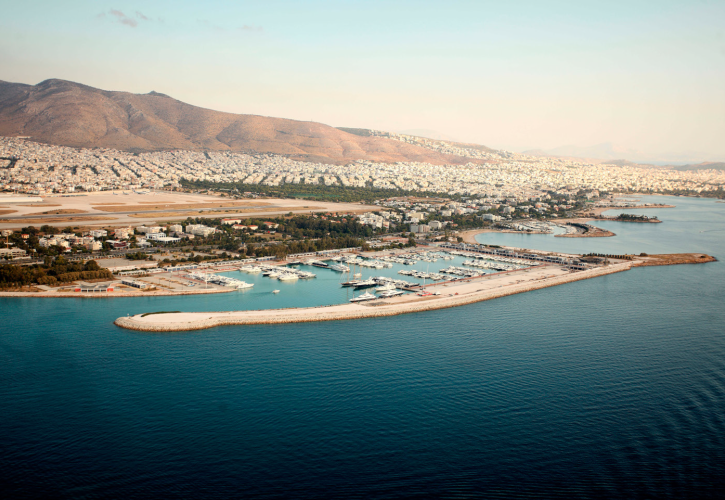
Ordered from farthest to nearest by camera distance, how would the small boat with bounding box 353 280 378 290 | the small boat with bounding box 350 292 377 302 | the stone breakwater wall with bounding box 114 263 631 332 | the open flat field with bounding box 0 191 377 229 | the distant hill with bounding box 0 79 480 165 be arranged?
the distant hill with bounding box 0 79 480 165
the open flat field with bounding box 0 191 377 229
the small boat with bounding box 353 280 378 290
the small boat with bounding box 350 292 377 302
the stone breakwater wall with bounding box 114 263 631 332

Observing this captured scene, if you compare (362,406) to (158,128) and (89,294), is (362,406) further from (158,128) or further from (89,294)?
(158,128)

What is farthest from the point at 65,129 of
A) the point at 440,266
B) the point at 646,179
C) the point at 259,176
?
the point at 646,179

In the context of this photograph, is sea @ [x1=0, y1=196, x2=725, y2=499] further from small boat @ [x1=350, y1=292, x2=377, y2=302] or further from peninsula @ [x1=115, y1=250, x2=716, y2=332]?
small boat @ [x1=350, y1=292, x2=377, y2=302]

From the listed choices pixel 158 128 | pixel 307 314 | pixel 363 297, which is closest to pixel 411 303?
pixel 363 297

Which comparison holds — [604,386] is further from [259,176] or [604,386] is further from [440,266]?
[259,176]

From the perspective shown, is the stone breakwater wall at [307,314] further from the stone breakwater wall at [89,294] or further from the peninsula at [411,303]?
the stone breakwater wall at [89,294]

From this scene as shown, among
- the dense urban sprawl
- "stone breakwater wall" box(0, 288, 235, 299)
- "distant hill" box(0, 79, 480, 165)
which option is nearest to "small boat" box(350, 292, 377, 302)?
"stone breakwater wall" box(0, 288, 235, 299)

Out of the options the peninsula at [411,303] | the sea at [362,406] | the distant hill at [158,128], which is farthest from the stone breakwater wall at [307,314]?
the distant hill at [158,128]
